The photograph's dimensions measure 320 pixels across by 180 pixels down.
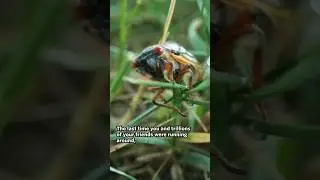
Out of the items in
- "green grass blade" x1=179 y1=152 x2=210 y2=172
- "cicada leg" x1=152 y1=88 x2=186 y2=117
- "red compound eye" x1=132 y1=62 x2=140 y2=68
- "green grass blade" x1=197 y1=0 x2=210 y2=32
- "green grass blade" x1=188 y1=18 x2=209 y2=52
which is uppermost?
"green grass blade" x1=197 y1=0 x2=210 y2=32

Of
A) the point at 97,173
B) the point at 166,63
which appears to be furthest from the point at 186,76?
the point at 97,173

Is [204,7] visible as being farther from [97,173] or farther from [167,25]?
[97,173]

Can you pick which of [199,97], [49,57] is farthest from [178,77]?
[49,57]

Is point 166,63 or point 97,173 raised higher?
point 166,63

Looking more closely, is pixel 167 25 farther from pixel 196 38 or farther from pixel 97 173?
pixel 97 173

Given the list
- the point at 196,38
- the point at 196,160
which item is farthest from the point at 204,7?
the point at 196,160

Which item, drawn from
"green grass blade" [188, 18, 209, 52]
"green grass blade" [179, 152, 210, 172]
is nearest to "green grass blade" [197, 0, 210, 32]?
"green grass blade" [188, 18, 209, 52]

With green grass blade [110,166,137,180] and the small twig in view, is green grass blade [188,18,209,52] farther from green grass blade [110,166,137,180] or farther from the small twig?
green grass blade [110,166,137,180]

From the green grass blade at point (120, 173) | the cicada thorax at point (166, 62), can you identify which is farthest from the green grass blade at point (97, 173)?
the cicada thorax at point (166, 62)
